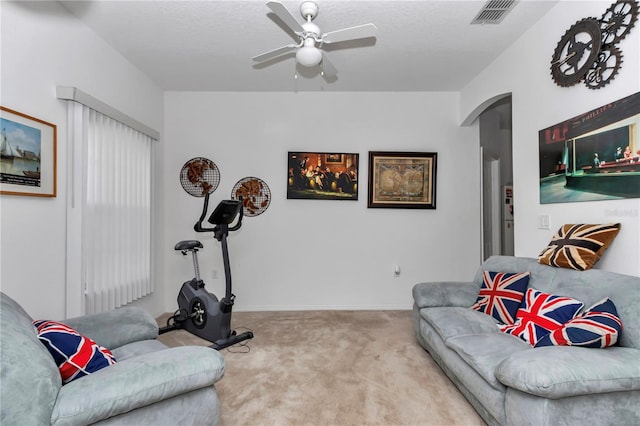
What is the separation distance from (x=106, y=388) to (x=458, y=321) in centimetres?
203

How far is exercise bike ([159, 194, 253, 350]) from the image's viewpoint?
2.71 metres

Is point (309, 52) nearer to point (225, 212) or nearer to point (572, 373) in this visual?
point (225, 212)

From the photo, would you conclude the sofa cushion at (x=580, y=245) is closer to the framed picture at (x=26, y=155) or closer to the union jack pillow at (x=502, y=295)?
the union jack pillow at (x=502, y=295)

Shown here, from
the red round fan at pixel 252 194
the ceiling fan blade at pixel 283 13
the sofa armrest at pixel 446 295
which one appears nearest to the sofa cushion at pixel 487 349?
the sofa armrest at pixel 446 295

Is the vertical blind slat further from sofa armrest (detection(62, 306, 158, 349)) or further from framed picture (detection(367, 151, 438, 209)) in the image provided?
framed picture (detection(367, 151, 438, 209))

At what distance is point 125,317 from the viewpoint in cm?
190

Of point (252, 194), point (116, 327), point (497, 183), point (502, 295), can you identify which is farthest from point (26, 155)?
point (497, 183)

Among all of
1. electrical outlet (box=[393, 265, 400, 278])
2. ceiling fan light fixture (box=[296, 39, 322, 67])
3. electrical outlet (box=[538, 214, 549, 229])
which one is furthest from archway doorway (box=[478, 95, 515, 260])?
ceiling fan light fixture (box=[296, 39, 322, 67])

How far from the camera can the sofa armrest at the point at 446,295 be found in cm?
250

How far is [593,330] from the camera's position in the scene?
57.1 inches

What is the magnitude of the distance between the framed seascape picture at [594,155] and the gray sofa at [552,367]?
548 mm

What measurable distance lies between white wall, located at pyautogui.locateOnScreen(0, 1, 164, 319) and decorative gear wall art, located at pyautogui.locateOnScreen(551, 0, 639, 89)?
3.69m

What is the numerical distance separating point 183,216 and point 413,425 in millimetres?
3287

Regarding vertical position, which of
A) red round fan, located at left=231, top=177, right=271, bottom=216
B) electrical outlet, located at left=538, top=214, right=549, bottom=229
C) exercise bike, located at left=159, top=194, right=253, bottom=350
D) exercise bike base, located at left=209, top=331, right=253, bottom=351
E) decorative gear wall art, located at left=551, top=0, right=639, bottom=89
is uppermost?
decorative gear wall art, located at left=551, top=0, right=639, bottom=89
